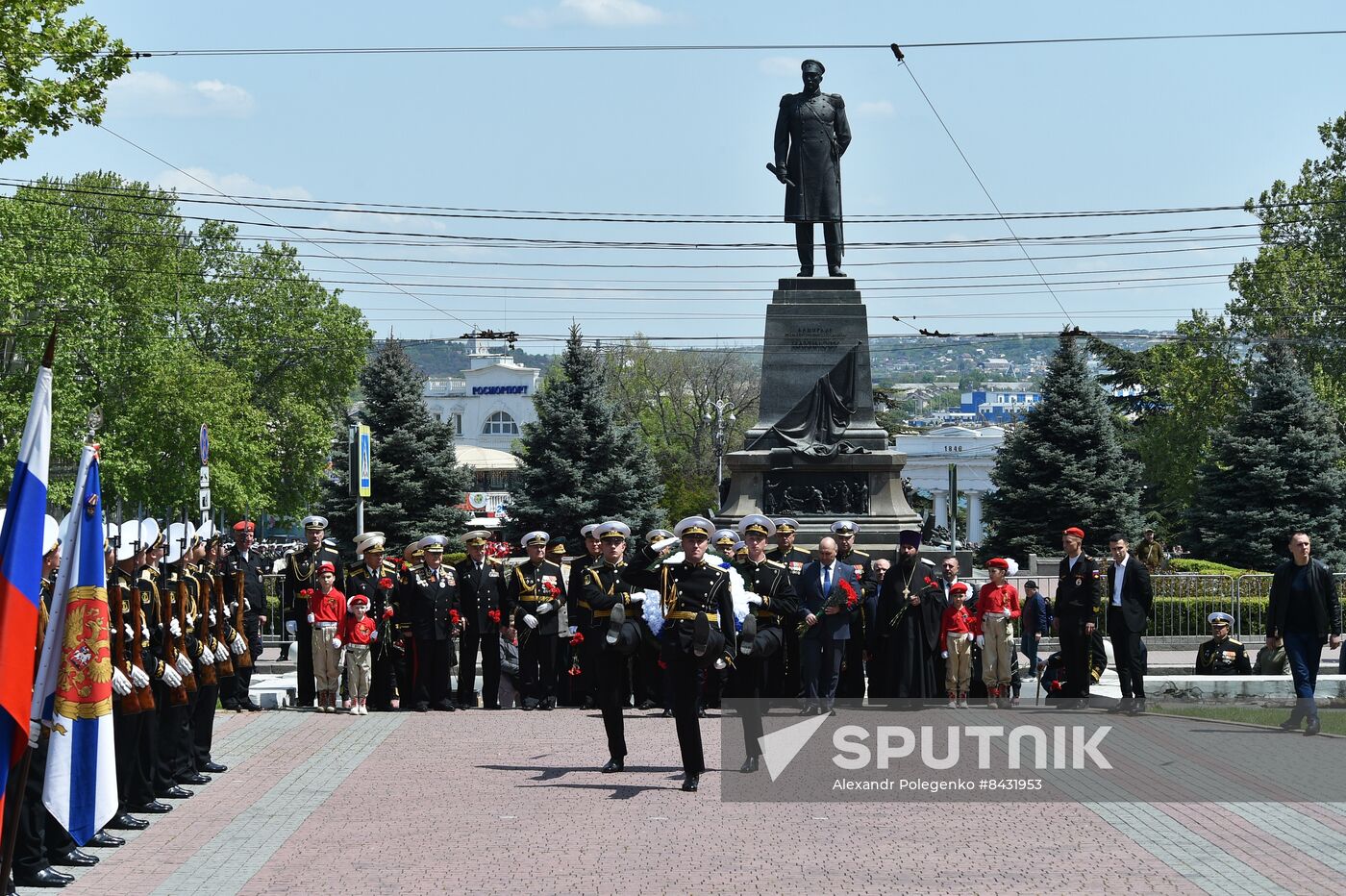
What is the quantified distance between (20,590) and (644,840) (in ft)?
14.7

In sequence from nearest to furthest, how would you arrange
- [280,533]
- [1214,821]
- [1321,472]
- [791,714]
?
[1214,821] < [791,714] < [1321,472] < [280,533]

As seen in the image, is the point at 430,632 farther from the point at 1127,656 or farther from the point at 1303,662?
the point at 1303,662

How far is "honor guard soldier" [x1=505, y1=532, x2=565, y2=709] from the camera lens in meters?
18.6

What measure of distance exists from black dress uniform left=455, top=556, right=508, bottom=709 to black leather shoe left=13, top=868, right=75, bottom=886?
360 inches

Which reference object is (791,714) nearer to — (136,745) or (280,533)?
(136,745)

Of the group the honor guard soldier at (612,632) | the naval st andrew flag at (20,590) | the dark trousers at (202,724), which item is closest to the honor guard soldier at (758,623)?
the honor guard soldier at (612,632)

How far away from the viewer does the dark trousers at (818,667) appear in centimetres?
1709

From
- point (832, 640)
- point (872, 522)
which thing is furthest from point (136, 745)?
point (872, 522)

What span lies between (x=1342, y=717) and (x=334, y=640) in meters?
9.53

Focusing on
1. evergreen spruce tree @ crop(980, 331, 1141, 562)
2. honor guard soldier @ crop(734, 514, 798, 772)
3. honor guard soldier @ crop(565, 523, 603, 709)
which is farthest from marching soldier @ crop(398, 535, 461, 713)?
evergreen spruce tree @ crop(980, 331, 1141, 562)

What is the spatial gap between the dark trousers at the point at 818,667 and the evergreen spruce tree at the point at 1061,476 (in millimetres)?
27275

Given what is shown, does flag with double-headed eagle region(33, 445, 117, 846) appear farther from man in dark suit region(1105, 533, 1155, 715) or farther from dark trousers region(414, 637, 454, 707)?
man in dark suit region(1105, 533, 1155, 715)

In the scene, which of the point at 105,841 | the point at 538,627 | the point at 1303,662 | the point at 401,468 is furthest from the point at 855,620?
the point at 401,468

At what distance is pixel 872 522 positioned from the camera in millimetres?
26234
